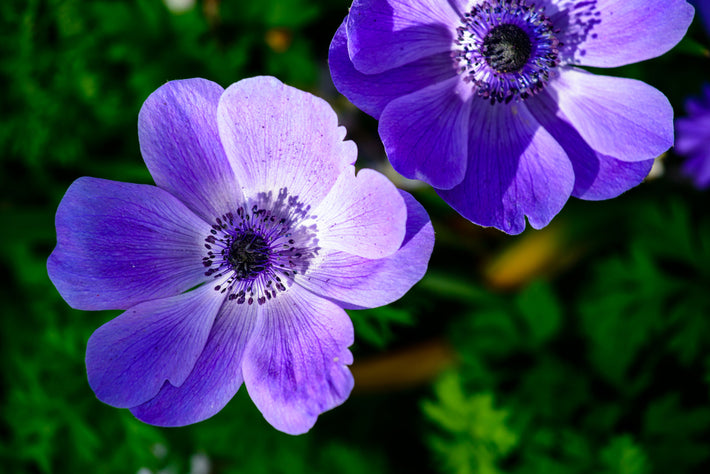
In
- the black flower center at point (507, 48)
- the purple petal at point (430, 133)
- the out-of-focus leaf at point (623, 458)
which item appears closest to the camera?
the purple petal at point (430, 133)

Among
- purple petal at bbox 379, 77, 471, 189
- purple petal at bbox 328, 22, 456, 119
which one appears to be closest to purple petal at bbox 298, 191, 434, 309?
purple petal at bbox 379, 77, 471, 189

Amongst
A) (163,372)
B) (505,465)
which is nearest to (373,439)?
(505,465)

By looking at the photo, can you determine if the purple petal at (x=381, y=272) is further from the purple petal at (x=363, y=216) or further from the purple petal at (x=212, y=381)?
the purple petal at (x=212, y=381)

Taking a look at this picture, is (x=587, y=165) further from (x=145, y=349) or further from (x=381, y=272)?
(x=145, y=349)

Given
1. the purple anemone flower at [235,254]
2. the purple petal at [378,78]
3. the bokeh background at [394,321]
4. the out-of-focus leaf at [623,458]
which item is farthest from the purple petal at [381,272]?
the out-of-focus leaf at [623,458]

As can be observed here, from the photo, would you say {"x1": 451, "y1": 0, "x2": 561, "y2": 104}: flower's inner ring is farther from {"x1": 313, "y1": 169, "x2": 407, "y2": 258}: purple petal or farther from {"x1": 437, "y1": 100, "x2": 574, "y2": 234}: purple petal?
{"x1": 313, "y1": 169, "x2": 407, "y2": 258}: purple petal

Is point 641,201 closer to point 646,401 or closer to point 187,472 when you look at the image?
point 646,401

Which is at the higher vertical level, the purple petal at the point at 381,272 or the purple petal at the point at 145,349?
the purple petal at the point at 381,272
